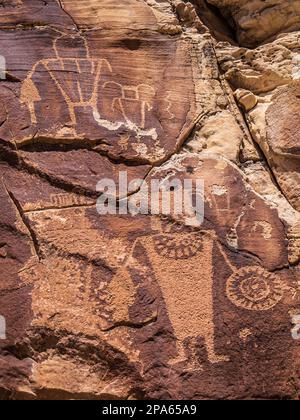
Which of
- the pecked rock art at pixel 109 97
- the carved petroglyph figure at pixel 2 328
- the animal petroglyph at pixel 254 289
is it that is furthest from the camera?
the pecked rock art at pixel 109 97

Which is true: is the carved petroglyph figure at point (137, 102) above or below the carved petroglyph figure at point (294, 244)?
above

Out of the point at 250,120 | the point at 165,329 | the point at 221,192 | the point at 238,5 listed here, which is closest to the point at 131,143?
the point at 221,192

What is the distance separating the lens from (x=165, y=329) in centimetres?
261

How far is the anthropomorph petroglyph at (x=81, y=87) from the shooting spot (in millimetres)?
3158

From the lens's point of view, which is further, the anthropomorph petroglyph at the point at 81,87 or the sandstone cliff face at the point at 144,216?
the anthropomorph petroglyph at the point at 81,87

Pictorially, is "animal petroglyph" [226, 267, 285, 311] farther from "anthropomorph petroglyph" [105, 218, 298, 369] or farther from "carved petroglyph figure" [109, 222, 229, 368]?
"carved petroglyph figure" [109, 222, 229, 368]

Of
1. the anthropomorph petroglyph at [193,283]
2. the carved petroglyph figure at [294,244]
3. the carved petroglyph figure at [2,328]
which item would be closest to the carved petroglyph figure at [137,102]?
the anthropomorph petroglyph at [193,283]

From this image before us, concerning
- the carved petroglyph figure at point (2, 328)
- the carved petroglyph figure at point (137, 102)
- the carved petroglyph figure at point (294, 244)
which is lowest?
the carved petroglyph figure at point (2, 328)

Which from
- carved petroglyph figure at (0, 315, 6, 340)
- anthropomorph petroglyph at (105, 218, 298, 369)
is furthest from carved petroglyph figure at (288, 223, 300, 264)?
carved petroglyph figure at (0, 315, 6, 340)

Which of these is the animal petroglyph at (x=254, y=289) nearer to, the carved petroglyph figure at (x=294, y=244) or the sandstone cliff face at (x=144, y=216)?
the sandstone cliff face at (x=144, y=216)

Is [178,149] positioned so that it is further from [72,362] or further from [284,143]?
[72,362]

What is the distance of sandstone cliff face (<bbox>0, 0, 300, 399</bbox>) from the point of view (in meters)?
2.53

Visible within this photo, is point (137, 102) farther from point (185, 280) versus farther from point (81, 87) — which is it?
point (185, 280)

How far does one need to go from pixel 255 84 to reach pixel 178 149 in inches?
32.7
